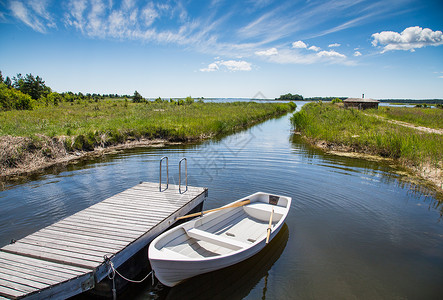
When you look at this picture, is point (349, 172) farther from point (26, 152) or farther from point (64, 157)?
point (26, 152)

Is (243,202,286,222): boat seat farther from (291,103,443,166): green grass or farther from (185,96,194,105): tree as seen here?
(185,96,194,105): tree

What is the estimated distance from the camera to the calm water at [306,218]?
5344mm

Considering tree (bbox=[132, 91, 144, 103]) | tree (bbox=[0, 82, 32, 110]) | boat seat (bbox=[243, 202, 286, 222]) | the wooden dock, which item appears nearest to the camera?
the wooden dock

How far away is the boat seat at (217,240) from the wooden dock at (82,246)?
84 cm

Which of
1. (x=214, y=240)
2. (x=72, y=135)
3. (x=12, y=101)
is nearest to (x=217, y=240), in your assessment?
(x=214, y=240)

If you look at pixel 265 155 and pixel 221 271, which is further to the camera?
pixel 265 155

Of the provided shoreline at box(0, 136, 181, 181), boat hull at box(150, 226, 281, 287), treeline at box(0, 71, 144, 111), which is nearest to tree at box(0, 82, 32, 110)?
treeline at box(0, 71, 144, 111)

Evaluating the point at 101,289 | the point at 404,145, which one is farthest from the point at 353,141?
the point at 101,289

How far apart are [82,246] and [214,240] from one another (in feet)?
8.69

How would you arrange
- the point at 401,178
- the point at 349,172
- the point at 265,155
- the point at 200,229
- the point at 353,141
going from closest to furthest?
1. the point at 200,229
2. the point at 401,178
3. the point at 349,172
4. the point at 265,155
5. the point at 353,141

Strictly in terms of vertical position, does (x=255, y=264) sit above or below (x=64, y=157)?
below

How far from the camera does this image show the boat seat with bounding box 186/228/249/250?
5344 mm

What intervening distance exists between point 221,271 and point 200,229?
1.10 metres

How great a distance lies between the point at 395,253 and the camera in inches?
255
